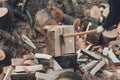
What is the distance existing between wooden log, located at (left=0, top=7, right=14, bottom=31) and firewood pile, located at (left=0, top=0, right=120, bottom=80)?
28mm

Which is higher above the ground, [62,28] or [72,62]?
[62,28]

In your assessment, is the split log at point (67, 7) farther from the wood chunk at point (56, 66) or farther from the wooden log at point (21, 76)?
the wooden log at point (21, 76)

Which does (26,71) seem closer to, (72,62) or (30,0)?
(72,62)

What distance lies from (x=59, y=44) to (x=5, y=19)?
8.66 feet

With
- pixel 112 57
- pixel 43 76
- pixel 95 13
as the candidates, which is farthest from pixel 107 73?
pixel 95 13

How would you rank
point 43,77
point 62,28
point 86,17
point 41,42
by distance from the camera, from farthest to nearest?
point 86,17
point 41,42
point 62,28
point 43,77

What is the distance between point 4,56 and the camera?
7746mm

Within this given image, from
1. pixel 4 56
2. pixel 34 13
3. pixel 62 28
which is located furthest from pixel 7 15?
pixel 62 28

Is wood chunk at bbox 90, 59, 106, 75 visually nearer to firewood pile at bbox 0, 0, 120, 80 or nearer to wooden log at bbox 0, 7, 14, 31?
firewood pile at bbox 0, 0, 120, 80

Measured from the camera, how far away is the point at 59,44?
733 cm

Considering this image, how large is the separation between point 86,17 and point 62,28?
2968 millimetres

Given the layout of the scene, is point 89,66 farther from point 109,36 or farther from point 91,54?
point 109,36

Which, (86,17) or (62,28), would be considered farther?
(86,17)

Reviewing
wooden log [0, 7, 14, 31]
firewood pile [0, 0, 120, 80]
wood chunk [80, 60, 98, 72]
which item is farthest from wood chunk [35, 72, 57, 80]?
wooden log [0, 7, 14, 31]
